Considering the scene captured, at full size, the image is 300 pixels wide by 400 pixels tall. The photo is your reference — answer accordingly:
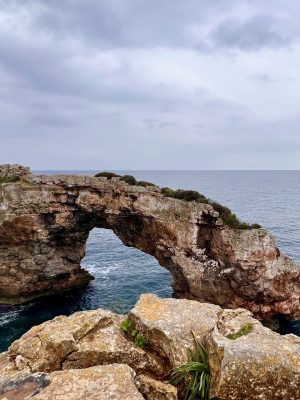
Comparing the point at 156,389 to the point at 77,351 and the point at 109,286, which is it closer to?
the point at 77,351

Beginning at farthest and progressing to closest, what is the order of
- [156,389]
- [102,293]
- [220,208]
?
1. [102,293]
2. [220,208]
3. [156,389]

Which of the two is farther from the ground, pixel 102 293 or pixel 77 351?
pixel 77 351

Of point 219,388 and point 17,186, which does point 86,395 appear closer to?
point 219,388

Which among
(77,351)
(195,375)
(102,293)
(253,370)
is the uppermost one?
(253,370)

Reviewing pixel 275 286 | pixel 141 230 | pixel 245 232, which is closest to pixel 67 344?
pixel 245 232

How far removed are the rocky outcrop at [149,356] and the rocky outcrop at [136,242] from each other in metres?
22.8

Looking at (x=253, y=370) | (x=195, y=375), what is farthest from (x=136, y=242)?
(x=253, y=370)

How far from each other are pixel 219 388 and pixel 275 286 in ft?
94.0

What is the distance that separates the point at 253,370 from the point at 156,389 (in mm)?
3158

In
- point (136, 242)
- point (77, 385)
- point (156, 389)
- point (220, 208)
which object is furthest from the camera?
point (136, 242)

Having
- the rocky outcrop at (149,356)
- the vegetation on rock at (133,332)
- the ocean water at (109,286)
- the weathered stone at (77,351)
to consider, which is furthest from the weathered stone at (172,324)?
the ocean water at (109,286)

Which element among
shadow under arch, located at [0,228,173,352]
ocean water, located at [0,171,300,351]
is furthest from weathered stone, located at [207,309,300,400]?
shadow under arch, located at [0,228,173,352]

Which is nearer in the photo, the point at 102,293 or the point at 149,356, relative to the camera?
the point at 149,356

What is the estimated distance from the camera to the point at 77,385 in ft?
31.9
